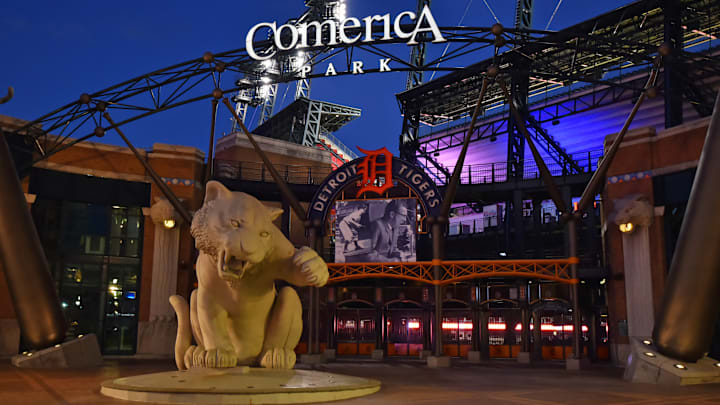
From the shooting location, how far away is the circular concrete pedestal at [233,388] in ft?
30.0

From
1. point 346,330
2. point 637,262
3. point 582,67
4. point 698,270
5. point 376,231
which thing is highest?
point 582,67

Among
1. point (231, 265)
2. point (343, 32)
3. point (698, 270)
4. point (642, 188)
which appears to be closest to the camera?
point (231, 265)

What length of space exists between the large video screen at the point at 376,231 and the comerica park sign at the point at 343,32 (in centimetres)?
672

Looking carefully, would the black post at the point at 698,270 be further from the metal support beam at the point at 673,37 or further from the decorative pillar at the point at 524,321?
Answer: the metal support beam at the point at 673,37

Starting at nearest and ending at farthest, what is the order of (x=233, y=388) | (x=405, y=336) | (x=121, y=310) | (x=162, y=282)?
(x=233, y=388)
(x=162, y=282)
(x=121, y=310)
(x=405, y=336)

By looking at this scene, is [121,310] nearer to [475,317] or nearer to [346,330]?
[346,330]

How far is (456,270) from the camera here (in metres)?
22.6

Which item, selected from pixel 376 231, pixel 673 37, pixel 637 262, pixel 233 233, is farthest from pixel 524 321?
pixel 233 233

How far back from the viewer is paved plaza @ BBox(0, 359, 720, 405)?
35.7 ft

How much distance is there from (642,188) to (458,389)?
542 inches

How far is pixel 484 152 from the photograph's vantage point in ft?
135

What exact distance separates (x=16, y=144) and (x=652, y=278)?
78.3 feet

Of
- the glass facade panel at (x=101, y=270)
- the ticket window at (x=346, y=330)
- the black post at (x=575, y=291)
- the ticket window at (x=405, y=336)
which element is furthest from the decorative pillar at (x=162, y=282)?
the black post at (x=575, y=291)

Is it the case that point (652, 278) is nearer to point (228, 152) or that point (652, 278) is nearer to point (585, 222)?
point (585, 222)
